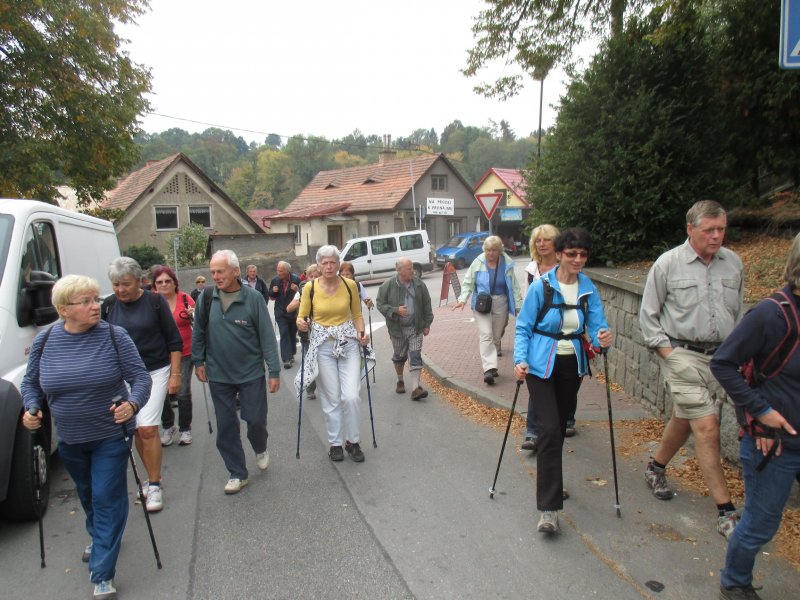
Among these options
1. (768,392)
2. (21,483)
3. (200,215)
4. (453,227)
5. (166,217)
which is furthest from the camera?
(453,227)

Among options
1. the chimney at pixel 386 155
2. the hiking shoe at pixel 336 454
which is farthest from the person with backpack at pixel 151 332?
the chimney at pixel 386 155

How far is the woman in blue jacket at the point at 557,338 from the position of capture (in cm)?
388

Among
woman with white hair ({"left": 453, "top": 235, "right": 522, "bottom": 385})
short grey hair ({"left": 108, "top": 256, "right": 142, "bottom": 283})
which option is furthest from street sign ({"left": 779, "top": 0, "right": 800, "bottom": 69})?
short grey hair ({"left": 108, "top": 256, "right": 142, "bottom": 283})

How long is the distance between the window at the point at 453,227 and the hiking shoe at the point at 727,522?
37342 millimetres

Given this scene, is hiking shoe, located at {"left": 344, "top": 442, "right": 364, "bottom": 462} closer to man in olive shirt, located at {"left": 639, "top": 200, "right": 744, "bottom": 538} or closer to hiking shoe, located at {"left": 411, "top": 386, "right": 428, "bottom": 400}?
hiking shoe, located at {"left": 411, "top": 386, "right": 428, "bottom": 400}

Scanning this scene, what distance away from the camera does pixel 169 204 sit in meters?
33.2

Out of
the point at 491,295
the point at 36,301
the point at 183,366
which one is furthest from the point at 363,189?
the point at 36,301

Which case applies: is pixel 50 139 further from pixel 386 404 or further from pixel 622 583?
pixel 622 583

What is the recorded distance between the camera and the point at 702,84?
805 cm

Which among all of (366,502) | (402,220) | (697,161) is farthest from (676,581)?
(402,220)

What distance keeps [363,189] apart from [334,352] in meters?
36.2

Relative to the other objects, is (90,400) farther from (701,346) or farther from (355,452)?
(701,346)

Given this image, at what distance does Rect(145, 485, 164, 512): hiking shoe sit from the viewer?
14.8 feet

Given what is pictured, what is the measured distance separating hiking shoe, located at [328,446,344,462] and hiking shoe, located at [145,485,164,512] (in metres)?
1.45
